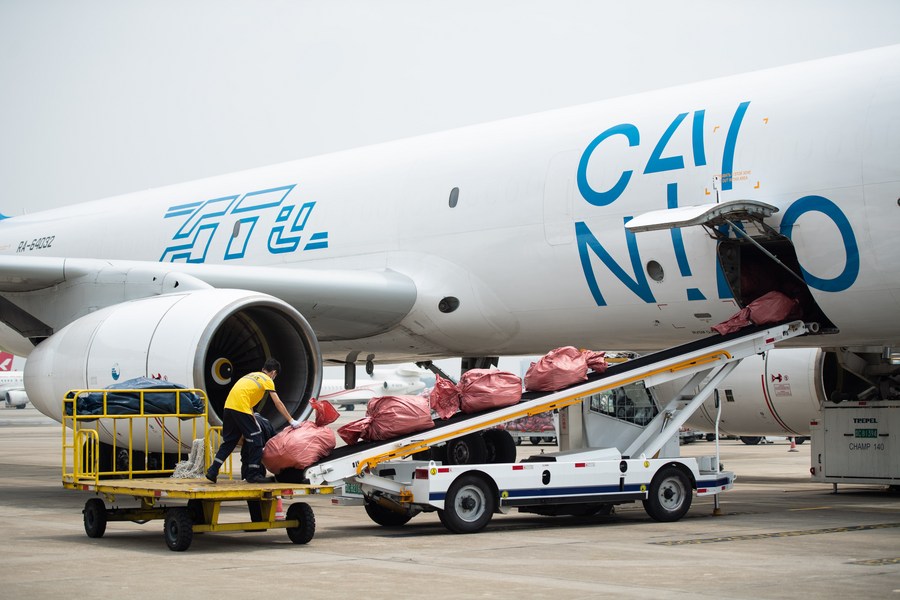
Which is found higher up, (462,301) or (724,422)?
(462,301)

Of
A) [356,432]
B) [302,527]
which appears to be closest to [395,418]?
[356,432]

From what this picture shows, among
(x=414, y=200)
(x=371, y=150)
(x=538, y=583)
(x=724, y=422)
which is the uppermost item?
(x=371, y=150)

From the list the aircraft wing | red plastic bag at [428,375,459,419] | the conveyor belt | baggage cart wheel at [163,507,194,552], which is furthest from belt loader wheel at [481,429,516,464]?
baggage cart wheel at [163,507,194,552]

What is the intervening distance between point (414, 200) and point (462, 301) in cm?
157

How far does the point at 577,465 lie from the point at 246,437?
3.03m

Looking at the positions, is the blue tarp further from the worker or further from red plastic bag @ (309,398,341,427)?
red plastic bag @ (309,398,341,427)

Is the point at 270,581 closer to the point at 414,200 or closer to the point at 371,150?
the point at 414,200

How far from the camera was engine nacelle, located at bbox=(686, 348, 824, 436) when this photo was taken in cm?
1933

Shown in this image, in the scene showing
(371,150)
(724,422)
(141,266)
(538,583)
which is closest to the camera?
(538,583)

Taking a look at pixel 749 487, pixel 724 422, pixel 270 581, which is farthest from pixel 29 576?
pixel 724 422

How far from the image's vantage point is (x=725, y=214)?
11258mm

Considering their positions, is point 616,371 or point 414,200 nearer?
point 616,371

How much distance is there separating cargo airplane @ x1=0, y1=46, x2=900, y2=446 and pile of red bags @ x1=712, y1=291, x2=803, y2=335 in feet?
0.63

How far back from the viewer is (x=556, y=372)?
459 inches
